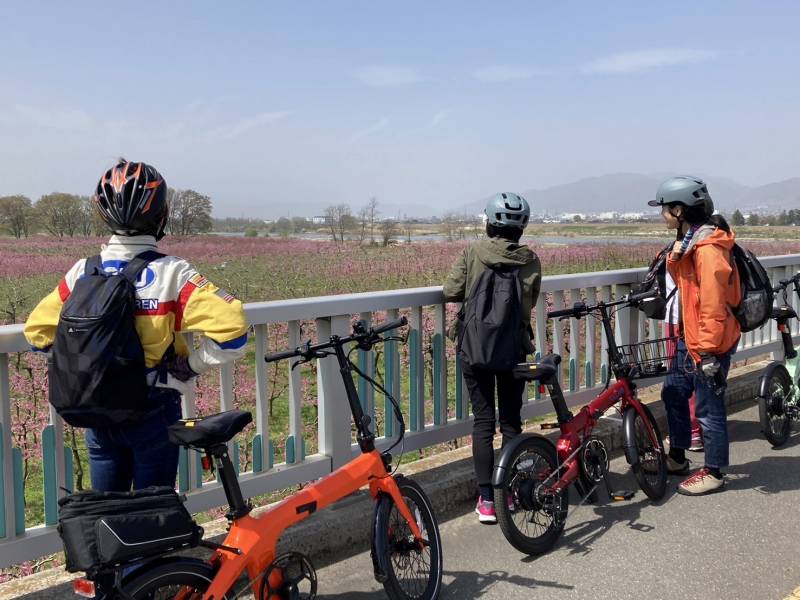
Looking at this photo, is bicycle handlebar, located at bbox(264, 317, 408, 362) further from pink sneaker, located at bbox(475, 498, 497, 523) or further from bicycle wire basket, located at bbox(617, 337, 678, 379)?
bicycle wire basket, located at bbox(617, 337, 678, 379)

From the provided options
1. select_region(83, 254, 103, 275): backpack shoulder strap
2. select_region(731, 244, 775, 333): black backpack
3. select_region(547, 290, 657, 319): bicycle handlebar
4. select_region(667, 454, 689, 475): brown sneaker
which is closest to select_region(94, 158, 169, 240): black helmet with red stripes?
select_region(83, 254, 103, 275): backpack shoulder strap

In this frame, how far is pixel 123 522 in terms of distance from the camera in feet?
7.91

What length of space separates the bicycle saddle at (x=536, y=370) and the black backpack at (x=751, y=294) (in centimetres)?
153

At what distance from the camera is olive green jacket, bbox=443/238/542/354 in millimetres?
4375

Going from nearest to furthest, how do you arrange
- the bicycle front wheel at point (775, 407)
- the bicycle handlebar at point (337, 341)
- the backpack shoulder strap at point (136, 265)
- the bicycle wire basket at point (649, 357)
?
the backpack shoulder strap at point (136, 265) → the bicycle handlebar at point (337, 341) → the bicycle wire basket at point (649, 357) → the bicycle front wheel at point (775, 407)

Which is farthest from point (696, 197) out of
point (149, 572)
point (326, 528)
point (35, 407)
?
point (35, 407)

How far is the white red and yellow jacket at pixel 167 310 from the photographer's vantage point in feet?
9.02

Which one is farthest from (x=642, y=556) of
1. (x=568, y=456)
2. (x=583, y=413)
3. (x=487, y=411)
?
(x=487, y=411)

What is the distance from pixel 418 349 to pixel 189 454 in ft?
5.30

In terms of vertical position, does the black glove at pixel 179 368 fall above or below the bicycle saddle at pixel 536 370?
above

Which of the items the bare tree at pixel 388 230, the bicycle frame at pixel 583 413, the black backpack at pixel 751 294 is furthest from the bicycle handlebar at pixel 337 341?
the bare tree at pixel 388 230

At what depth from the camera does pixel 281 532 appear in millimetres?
3010

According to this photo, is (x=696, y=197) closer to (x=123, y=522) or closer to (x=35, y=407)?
(x=123, y=522)

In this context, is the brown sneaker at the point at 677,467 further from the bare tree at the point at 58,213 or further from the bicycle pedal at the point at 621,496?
the bare tree at the point at 58,213
